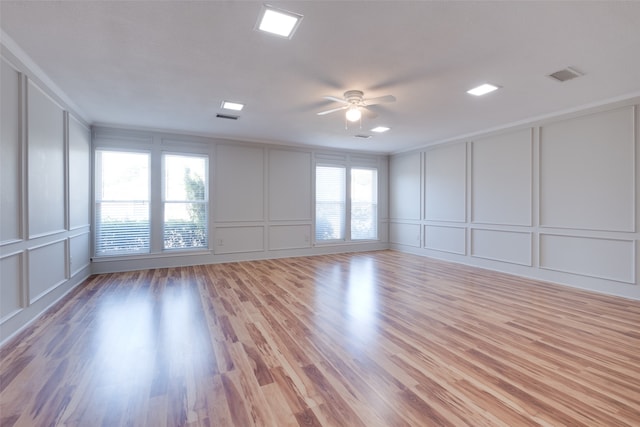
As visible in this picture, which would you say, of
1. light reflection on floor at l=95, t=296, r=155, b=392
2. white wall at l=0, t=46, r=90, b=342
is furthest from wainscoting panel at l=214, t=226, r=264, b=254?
light reflection on floor at l=95, t=296, r=155, b=392

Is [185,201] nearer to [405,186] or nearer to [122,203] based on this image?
[122,203]

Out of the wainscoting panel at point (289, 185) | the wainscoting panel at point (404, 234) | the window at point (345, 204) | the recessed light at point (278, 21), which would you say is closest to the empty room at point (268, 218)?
the recessed light at point (278, 21)

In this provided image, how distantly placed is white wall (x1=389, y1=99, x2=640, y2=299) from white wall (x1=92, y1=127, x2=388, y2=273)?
8.58 ft

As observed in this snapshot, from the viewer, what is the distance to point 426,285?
4.48 m

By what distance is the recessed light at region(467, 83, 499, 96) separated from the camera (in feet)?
11.5

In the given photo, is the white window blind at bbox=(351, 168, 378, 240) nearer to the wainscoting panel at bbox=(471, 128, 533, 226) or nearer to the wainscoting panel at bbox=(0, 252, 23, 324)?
the wainscoting panel at bbox=(471, 128, 533, 226)

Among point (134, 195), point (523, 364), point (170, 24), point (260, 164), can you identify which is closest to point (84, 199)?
point (134, 195)

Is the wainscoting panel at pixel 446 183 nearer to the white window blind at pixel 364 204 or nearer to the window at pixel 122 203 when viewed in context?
the white window blind at pixel 364 204

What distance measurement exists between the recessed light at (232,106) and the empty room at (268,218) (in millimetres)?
46

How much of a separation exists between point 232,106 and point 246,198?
254cm

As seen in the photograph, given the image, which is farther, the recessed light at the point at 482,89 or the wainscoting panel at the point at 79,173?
the wainscoting panel at the point at 79,173

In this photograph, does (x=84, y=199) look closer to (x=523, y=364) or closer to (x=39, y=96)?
(x=39, y=96)

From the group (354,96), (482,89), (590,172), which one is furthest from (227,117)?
(590,172)

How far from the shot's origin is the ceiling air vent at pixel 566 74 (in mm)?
3082
